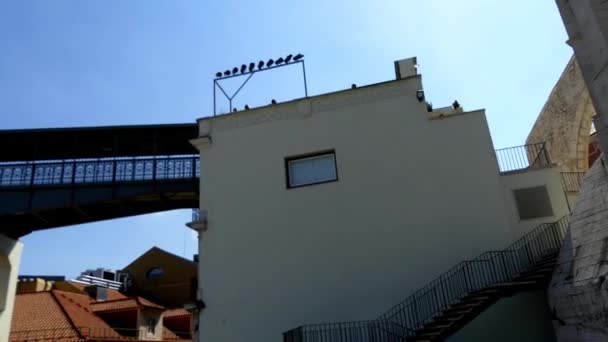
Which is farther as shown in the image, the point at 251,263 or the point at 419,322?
the point at 251,263

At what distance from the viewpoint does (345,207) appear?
617 inches

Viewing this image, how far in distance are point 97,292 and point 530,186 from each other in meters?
30.5

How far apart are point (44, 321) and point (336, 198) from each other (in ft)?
61.7

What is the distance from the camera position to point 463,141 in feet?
51.3

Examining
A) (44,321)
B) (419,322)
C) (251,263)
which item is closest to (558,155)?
(419,322)

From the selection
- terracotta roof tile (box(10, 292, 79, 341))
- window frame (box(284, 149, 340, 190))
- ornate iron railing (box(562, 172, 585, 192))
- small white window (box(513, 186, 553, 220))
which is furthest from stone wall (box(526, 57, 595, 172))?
terracotta roof tile (box(10, 292, 79, 341))

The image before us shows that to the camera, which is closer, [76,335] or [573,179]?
[573,179]

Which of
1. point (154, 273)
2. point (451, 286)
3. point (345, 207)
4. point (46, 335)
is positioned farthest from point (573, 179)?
point (154, 273)

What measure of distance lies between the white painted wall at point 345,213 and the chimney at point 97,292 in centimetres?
2207

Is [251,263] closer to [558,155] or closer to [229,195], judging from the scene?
[229,195]

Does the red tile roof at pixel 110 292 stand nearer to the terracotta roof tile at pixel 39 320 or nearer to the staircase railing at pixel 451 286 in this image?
the terracotta roof tile at pixel 39 320

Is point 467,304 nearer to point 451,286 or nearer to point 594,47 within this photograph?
point 451,286

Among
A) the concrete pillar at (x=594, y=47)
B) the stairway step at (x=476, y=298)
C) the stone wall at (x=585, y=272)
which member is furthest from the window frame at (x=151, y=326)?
the concrete pillar at (x=594, y=47)

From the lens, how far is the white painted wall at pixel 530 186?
14.3 metres
